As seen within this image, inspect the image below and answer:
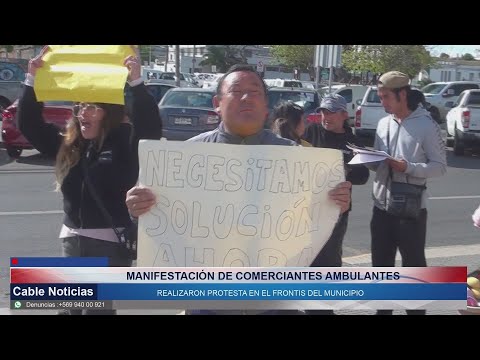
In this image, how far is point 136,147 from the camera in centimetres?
354

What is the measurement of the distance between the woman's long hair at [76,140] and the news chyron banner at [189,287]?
0.44 meters

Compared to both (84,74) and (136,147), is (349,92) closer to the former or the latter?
(136,147)

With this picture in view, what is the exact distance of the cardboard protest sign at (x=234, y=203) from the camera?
3232mm

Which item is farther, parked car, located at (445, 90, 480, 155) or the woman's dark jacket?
parked car, located at (445, 90, 480, 155)

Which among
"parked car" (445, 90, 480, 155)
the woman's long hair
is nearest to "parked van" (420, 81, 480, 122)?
"parked car" (445, 90, 480, 155)

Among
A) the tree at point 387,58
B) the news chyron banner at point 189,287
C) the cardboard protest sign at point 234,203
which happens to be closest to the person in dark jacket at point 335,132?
the tree at point 387,58

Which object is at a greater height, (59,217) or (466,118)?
(466,118)

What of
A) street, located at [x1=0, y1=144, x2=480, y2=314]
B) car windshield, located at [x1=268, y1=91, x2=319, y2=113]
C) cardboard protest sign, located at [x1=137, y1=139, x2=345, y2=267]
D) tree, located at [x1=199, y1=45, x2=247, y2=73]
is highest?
tree, located at [x1=199, y1=45, x2=247, y2=73]

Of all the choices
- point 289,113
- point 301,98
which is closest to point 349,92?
point 301,98

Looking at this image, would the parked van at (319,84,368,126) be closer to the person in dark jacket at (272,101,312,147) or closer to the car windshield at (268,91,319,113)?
the car windshield at (268,91,319,113)

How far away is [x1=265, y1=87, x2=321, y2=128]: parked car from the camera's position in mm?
4665

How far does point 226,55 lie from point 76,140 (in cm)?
90

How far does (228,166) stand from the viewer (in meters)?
3.25

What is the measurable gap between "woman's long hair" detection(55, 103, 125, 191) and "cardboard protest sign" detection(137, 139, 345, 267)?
396 millimetres
